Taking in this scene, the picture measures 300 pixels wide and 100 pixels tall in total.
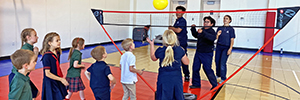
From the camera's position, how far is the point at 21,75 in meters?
2.15

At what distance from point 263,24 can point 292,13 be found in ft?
31.2

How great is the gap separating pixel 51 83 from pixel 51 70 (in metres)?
0.18

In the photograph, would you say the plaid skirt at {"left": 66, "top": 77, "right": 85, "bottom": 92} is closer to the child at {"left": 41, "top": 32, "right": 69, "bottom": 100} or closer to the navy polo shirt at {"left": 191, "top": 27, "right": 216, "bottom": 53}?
the child at {"left": 41, "top": 32, "right": 69, "bottom": 100}

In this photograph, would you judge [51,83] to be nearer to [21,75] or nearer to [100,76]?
[100,76]

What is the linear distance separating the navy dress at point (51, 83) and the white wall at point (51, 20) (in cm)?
581

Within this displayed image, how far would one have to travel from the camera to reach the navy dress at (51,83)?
3.00 metres

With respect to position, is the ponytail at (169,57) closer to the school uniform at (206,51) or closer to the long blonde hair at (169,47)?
the long blonde hair at (169,47)

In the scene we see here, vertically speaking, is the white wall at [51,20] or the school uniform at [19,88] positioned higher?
the white wall at [51,20]

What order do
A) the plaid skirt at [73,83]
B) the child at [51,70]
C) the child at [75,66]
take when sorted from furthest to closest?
the plaid skirt at [73,83] < the child at [75,66] < the child at [51,70]

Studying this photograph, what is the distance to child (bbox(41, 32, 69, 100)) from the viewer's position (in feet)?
9.84

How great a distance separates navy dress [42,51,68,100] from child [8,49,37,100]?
790 mm

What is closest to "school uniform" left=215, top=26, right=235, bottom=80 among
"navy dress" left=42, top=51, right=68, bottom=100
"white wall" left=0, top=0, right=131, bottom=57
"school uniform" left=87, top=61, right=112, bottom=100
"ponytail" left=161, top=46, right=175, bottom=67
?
"ponytail" left=161, top=46, right=175, bottom=67

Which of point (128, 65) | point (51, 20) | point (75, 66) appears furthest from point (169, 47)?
point (51, 20)

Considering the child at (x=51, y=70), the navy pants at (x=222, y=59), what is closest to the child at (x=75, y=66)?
the child at (x=51, y=70)
